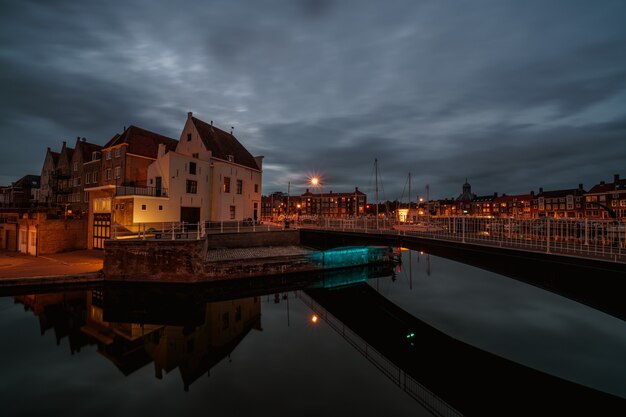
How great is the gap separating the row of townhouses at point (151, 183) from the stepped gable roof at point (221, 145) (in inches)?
4.6

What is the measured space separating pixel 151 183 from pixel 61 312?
17098 mm

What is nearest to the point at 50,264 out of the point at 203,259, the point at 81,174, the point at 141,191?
the point at 141,191

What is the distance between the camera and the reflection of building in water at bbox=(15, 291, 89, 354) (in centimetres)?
1363

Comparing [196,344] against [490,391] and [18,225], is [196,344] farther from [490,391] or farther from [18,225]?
[18,225]

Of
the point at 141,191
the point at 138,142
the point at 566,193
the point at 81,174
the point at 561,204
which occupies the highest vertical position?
the point at 138,142

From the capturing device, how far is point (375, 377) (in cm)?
1055

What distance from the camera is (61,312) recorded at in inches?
638

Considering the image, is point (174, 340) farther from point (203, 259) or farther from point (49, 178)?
point (49, 178)

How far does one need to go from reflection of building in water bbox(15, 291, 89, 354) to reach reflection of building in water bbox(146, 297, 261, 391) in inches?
148

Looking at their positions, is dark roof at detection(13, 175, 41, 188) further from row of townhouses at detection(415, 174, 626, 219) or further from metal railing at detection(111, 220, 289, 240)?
row of townhouses at detection(415, 174, 626, 219)

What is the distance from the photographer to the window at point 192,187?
3120 cm

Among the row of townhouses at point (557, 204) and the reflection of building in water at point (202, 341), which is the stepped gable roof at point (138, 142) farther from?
the row of townhouses at point (557, 204)

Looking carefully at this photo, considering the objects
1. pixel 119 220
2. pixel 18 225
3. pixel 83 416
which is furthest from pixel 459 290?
pixel 18 225

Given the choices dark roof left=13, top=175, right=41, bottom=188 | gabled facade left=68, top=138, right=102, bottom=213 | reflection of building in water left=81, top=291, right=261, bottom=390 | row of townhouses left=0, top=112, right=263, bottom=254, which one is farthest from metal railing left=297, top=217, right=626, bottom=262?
dark roof left=13, top=175, right=41, bottom=188
